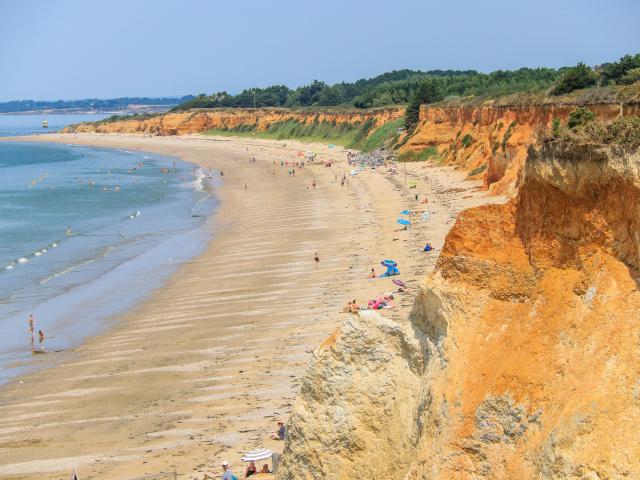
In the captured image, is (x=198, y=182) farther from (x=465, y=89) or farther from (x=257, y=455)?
(x=257, y=455)

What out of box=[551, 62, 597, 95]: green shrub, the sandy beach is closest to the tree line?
box=[551, 62, 597, 95]: green shrub

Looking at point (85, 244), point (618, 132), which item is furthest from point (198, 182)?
point (618, 132)

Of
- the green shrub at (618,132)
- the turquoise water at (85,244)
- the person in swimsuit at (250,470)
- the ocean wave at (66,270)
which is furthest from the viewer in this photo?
the ocean wave at (66,270)

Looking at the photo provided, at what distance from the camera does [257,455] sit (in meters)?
15.9

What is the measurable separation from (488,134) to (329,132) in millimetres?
58546

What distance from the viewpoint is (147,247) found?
1754 inches

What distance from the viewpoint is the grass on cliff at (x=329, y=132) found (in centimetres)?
9444

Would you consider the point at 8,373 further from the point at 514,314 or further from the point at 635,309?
the point at 635,309

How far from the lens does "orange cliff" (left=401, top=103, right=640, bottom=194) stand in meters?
44.9

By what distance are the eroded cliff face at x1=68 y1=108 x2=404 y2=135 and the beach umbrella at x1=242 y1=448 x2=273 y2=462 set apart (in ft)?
294

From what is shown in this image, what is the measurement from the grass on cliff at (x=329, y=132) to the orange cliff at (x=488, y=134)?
1390 cm

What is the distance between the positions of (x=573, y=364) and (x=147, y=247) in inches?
1482

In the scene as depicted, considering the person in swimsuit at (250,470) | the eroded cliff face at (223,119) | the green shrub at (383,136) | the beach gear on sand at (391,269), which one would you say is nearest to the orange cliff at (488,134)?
the beach gear on sand at (391,269)

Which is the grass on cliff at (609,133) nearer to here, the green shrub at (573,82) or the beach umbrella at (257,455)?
the beach umbrella at (257,455)
